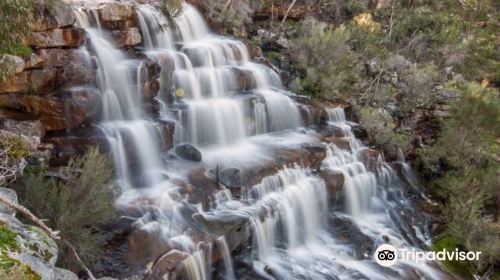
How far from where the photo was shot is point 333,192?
48.8 feet

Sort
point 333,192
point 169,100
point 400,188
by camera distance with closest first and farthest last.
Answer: point 333,192
point 169,100
point 400,188

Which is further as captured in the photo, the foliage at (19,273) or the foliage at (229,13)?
the foliage at (229,13)

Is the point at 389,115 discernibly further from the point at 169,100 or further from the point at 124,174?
the point at 124,174

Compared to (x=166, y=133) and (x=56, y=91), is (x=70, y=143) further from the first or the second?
(x=166, y=133)

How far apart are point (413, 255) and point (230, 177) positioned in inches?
258

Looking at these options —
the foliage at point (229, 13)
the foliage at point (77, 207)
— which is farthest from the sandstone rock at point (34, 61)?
the foliage at point (229, 13)

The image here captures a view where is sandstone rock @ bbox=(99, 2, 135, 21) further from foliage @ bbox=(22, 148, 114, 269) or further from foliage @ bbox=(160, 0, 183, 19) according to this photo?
foliage @ bbox=(22, 148, 114, 269)

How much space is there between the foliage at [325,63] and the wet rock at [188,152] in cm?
885

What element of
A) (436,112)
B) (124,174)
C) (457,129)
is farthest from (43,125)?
(436,112)

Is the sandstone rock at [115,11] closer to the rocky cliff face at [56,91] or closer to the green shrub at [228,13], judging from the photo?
the rocky cliff face at [56,91]

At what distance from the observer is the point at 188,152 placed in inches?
563

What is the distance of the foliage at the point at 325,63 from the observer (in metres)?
21.2

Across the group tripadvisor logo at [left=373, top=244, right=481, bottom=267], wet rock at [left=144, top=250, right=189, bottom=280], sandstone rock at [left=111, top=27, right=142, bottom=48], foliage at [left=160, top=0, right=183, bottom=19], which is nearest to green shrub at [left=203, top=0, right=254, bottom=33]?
foliage at [left=160, top=0, right=183, bottom=19]

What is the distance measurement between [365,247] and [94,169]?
8625mm
